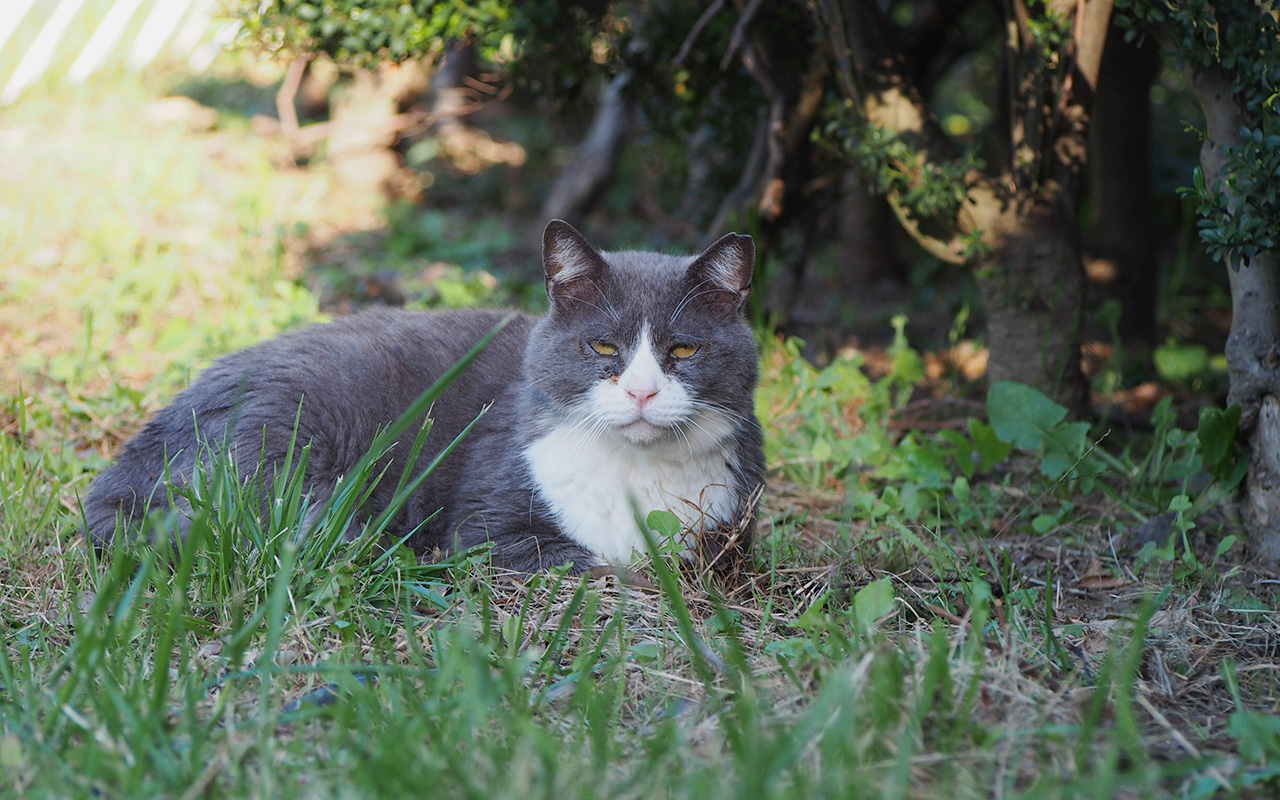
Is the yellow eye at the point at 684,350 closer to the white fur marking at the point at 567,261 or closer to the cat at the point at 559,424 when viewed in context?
the cat at the point at 559,424

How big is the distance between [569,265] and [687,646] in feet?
3.49

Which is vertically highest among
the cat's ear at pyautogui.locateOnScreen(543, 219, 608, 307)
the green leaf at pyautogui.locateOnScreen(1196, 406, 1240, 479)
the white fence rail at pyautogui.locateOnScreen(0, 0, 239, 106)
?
the white fence rail at pyautogui.locateOnScreen(0, 0, 239, 106)

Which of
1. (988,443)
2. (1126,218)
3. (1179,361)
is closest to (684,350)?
(988,443)

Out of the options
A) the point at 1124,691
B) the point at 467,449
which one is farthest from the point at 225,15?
the point at 1124,691

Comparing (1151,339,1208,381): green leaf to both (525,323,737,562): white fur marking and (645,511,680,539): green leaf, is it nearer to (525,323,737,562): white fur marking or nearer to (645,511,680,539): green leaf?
(525,323,737,562): white fur marking

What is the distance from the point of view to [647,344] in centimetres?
249

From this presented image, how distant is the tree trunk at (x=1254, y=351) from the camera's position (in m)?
2.73

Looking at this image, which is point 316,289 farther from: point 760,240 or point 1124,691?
point 1124,691

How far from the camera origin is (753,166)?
452 cm

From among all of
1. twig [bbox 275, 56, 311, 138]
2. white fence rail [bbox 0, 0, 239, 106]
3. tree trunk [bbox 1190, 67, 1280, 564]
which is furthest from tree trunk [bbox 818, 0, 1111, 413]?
white fence rail [bbox 0, 0, 239, 106]

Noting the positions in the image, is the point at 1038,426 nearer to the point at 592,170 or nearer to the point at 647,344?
the point at 647,344

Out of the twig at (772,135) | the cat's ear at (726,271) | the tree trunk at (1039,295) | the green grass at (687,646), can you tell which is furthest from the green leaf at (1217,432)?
the twig at (772,135)

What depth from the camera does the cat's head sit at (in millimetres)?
2438

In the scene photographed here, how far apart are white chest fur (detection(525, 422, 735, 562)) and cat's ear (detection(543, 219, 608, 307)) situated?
359 mm
